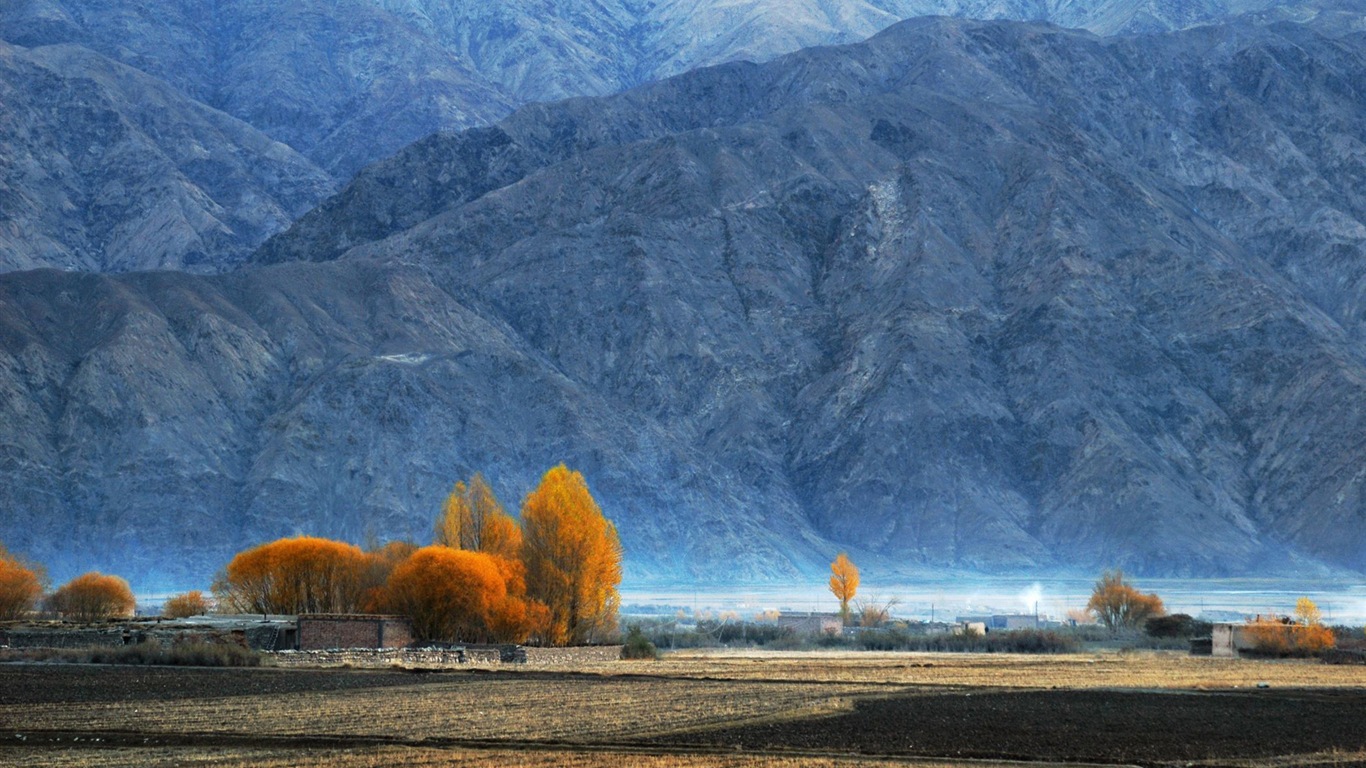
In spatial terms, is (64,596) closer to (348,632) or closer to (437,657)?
(348,632)

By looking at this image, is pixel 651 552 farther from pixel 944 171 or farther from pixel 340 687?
pixel 340 687

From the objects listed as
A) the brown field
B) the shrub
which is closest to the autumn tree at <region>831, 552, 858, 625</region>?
the shrub

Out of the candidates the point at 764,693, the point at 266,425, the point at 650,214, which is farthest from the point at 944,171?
the point at 764,693

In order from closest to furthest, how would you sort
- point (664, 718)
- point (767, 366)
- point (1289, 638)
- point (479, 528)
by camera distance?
point (664, 718)
point (1289, 638)
point (479, 528)
point (767, 366)

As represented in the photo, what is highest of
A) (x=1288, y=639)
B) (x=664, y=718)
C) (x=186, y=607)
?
(x=186, y=607)

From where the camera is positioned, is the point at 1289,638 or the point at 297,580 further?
the point at 1289,638

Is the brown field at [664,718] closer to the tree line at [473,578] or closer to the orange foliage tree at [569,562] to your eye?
the tree line at [473,578]

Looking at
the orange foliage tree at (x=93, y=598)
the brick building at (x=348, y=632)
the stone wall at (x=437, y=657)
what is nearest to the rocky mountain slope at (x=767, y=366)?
the orange foliage tree at (x=93, y=598)

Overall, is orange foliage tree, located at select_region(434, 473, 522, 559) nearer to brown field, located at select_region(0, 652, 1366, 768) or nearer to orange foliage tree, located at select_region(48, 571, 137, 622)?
orange foliage tree, located at select_region(48, 571, 137, 622)

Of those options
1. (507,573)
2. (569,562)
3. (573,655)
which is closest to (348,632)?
(573,655)
